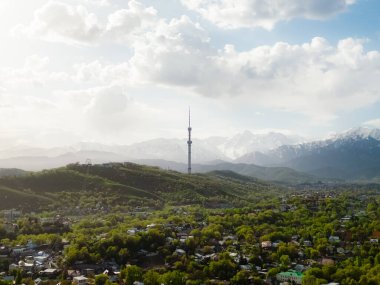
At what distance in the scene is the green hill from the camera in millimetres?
133875

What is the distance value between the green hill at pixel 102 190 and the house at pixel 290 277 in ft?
254

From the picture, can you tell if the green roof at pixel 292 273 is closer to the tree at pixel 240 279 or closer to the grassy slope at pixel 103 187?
the tree at pixel 240 279

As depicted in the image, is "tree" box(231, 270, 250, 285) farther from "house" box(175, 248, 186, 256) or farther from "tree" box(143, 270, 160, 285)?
"house" box(175, 248, 186, 256)

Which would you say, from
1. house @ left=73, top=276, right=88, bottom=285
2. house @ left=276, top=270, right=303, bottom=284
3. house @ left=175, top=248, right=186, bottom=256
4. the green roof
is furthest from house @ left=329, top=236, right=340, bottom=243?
house @ left=73, top=276, right=88, bottom=285

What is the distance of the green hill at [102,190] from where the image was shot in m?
134

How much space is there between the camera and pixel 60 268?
6650cm

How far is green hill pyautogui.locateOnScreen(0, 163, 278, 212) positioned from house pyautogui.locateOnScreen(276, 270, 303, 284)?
77.6 m

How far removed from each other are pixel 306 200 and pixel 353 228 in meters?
44.4

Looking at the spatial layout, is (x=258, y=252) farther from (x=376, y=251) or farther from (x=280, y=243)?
(x=376, y=251)

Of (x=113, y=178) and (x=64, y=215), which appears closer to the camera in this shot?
(x=64, y=215)

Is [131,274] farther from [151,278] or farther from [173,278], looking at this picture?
→ [173,278]

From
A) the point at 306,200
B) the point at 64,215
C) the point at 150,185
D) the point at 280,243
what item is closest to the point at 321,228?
the point at 280,243

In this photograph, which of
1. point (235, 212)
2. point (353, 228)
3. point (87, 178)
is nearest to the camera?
point (353, 228)

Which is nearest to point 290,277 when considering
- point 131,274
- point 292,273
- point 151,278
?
point 292,273
